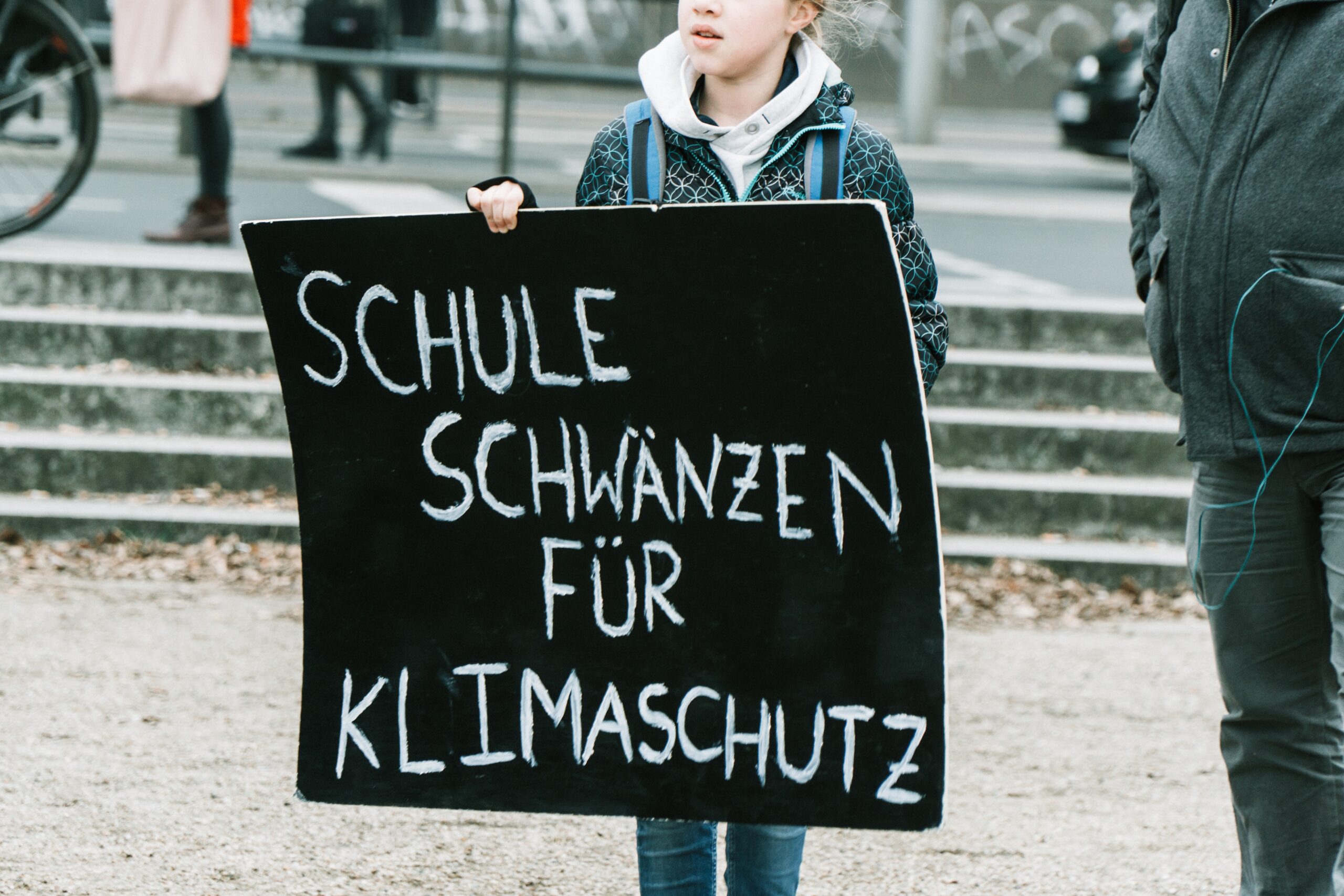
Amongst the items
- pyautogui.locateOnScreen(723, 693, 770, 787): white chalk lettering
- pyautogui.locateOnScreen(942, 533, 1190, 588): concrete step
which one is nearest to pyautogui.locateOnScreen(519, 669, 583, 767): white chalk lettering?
pyautogui.locateOnScreen(723, 693, 770, 787): white chalk lettering

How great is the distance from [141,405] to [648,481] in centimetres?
394

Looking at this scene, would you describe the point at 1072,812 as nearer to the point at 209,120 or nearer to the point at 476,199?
the point at 476,199

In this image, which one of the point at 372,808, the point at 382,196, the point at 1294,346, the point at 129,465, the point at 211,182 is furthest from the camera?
the point at 382,196

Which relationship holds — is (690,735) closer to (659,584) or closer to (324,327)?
(659,584)

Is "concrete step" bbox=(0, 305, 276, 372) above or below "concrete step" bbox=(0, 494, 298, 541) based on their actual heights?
above

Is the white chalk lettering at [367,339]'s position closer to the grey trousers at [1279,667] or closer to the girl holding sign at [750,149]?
the girl holding sign at [750,149]

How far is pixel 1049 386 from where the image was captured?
6.35 m

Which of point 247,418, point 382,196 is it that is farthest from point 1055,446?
point 382,196

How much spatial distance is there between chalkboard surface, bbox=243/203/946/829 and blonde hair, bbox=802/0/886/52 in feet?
1.47

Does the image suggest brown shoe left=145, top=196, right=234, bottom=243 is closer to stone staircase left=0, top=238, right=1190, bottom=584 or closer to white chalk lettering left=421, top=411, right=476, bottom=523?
stone staircase left=0, top=238, right=1190, bottom=584

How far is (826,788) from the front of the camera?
2.45m

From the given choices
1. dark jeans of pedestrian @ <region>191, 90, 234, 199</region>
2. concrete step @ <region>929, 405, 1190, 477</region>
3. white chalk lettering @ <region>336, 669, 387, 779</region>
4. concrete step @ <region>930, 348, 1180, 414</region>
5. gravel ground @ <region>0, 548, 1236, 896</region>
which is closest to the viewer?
white chalk lettering @ <region>336, 669, 387, 779</region>

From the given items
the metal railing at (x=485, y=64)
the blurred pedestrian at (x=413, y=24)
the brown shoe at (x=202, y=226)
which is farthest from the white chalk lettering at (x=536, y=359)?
the blurred pedestrian at (x=413, y=24)

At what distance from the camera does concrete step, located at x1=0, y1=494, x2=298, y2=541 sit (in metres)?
5.48
